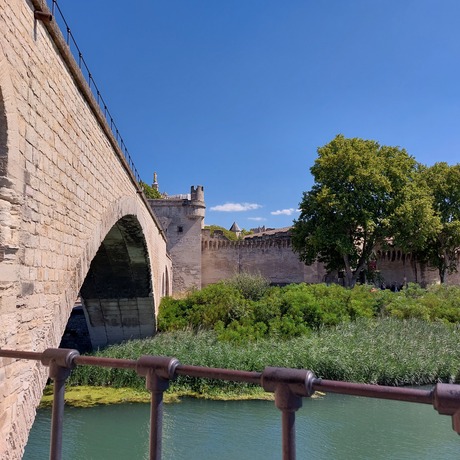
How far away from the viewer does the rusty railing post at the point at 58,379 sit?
6.51 feet

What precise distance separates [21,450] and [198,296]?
15544 millimetres

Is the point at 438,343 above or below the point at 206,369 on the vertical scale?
below

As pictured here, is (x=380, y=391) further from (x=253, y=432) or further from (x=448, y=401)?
(x=253, y=432)

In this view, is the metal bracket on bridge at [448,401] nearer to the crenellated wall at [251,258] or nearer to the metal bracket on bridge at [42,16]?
the metal bracket on bridge at [42,16]

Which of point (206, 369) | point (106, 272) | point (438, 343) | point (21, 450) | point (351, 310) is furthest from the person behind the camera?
point (351, 310)

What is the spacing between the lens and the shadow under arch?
1398cm

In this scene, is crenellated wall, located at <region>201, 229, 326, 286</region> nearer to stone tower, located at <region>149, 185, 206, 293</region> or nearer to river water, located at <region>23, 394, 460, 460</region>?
stone tower, located at <region>149, 185, 206, 293</region>

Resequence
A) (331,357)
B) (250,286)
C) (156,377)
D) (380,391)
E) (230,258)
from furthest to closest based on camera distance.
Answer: (230,258) < (250,286) < (331,357) < (156,377) < (380,391)

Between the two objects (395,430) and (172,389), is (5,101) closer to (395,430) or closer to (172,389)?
(395,430)

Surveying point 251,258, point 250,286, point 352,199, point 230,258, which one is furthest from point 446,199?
point 250,286

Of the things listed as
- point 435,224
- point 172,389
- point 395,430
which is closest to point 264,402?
point 172,389

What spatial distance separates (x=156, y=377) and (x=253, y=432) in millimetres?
8155

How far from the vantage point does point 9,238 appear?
3.99 meters

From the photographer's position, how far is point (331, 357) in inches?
474
